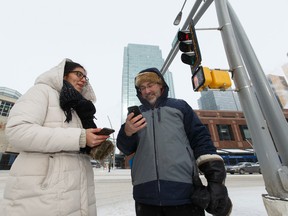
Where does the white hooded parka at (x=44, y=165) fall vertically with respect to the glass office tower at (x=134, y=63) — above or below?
below

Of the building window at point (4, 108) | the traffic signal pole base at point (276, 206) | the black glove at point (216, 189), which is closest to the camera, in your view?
the black glove at point (216, 189)

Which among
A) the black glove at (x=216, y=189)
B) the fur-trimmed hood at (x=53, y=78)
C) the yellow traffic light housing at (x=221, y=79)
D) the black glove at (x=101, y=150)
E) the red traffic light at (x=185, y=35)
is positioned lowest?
the black glove at (x=216, y=189)

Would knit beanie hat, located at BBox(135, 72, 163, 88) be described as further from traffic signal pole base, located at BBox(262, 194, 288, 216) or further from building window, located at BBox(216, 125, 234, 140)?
building window, located at BBox(216, 125, 234, 140)

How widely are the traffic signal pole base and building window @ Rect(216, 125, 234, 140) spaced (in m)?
34.9

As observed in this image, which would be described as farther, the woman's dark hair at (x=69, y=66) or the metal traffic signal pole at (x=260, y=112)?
the metal traffic signal pole at (x=260, y=112)

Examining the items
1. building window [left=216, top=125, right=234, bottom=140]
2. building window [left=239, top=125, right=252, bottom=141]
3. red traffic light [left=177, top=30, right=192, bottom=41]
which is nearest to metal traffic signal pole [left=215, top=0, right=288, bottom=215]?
red traffic light [left=177, top=30, right=192, bottom=41]

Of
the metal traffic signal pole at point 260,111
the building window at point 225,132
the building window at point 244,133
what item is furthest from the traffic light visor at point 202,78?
the building window at point 244,133

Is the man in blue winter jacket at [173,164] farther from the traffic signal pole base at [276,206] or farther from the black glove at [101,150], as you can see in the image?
the traffic signal pole base at [276,206]

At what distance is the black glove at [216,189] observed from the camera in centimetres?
148

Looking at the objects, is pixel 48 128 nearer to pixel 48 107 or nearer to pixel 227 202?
pixel 48 107

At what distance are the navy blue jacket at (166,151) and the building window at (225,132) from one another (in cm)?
3597

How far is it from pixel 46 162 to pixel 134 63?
10361cm

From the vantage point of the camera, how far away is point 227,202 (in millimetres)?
1521

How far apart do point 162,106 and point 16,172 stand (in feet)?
4.91
